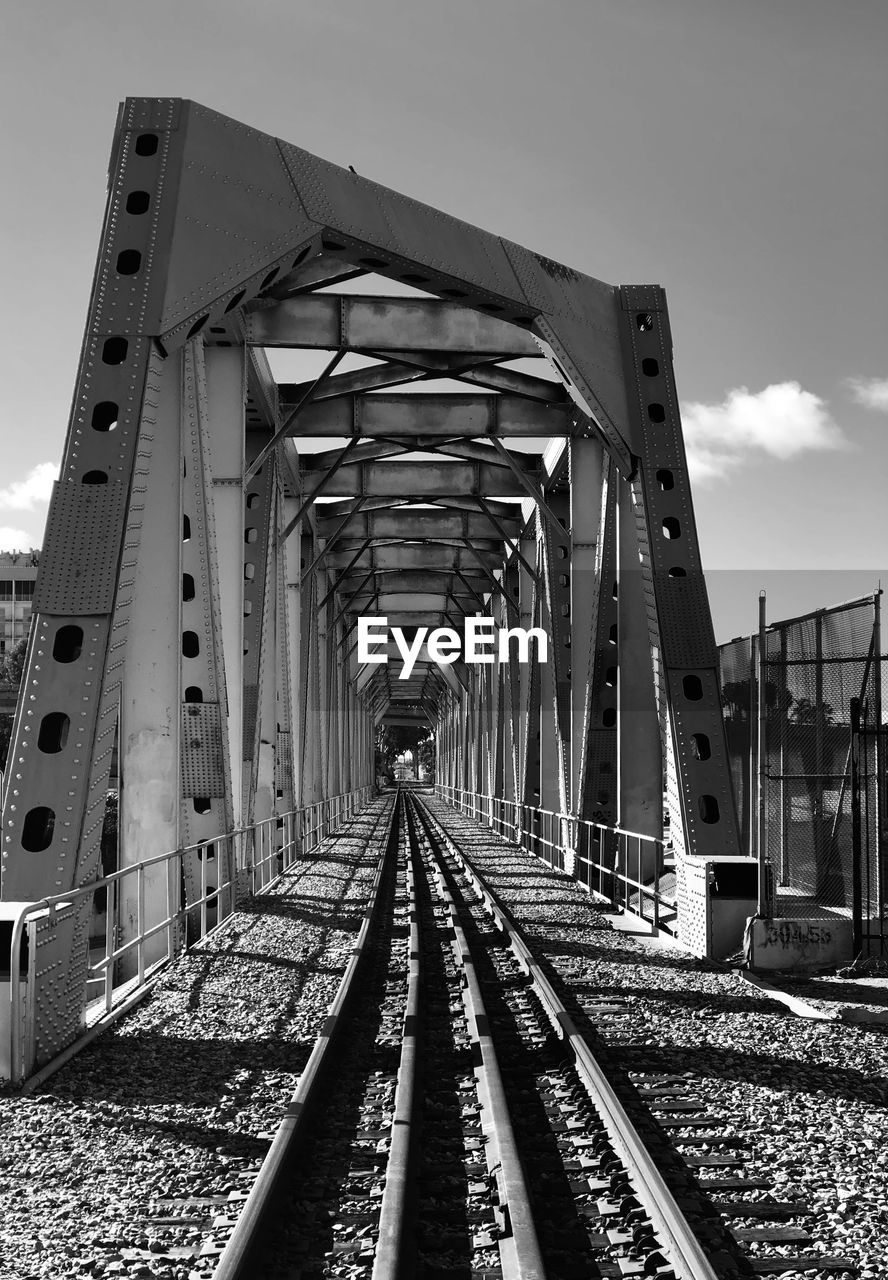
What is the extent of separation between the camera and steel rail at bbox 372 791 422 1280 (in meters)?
3.63

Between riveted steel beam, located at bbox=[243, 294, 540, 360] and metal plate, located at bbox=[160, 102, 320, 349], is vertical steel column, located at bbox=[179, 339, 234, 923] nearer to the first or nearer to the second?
metal plate, located at bbox=[160, 102, 320, 349]

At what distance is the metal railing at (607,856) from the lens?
12.0 metres

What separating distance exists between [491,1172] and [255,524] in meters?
12.9

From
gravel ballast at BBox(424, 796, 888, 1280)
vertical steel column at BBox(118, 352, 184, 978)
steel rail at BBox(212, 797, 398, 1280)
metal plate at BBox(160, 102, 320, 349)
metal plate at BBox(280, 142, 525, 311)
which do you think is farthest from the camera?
metal plate at BBox(280, 142, 525, 311)

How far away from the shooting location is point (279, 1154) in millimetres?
4582

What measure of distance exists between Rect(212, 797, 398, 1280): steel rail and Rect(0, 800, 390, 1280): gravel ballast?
0.41 ft

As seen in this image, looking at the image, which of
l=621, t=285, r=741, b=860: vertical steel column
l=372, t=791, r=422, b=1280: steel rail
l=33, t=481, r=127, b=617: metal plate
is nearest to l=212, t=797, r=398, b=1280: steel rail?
l=372, t=791, r=422, b=1280: steel rail

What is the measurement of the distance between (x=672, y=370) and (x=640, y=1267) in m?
9.48

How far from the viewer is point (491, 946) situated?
1132 cm

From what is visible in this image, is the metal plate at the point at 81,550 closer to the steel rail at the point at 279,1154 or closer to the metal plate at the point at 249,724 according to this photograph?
the steel rail at the point at 279,1154

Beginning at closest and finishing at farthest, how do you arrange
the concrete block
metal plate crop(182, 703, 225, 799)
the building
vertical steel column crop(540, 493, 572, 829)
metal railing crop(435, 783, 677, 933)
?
the concrete block → metal plate crop(182, 703, 225, 799) → metal railing crop(435, 783, 677, 933) → vertical steel column crop(540, 493, 572, 829) → the building

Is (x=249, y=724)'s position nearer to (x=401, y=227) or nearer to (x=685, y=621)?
(x=685, y=621)

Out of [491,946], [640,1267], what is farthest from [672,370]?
[640,1267]

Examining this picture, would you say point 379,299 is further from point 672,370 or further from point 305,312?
point 672,370
